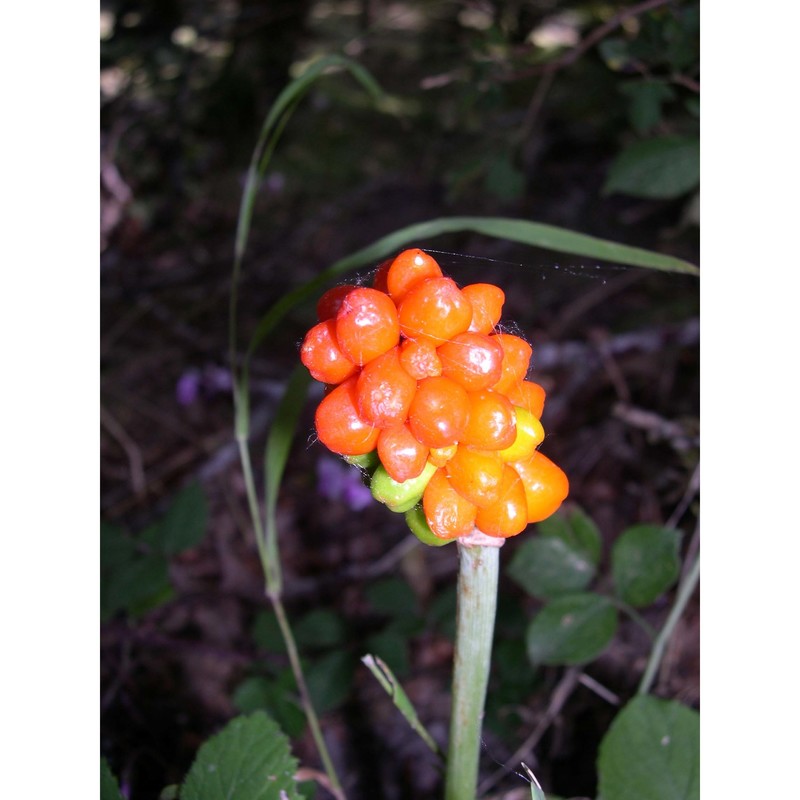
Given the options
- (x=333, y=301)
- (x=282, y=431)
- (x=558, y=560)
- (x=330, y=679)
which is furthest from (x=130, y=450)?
(x=333, y=301)

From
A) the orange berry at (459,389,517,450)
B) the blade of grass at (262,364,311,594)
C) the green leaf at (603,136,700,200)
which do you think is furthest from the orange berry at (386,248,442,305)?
the green leaf at (603,136,700,200)

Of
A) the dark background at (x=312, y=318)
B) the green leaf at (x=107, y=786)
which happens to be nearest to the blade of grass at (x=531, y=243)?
the dark background at (x=312, y=318)

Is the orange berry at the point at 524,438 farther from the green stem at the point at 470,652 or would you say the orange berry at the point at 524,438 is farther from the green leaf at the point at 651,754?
the green leaf at the point at 651,754

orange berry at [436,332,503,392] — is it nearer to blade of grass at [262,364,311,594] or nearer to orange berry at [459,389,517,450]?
orange berry at [459,389,517,450]

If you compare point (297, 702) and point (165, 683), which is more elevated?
point (297, 702)

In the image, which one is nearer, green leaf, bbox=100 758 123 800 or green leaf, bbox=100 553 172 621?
green leaf, bbox=100 758 123 800

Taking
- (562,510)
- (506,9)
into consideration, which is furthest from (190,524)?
(506,9)

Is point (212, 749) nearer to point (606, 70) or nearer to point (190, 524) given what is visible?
point (190, 524)
